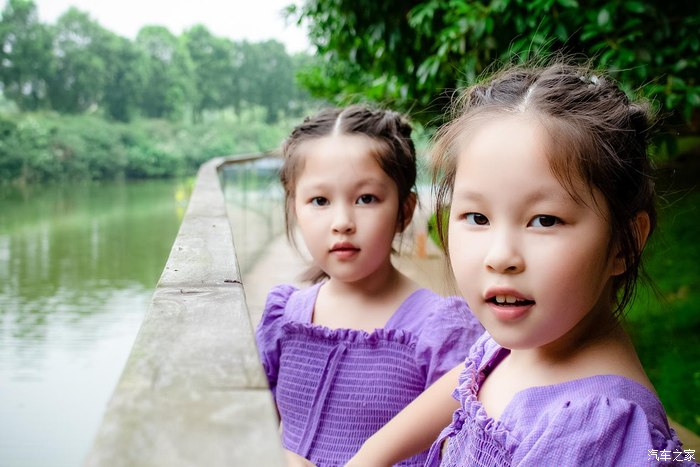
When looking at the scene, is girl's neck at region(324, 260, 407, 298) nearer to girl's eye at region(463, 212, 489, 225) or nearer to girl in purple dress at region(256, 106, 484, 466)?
girl in purple dress at region(256, 106, 484, 466)

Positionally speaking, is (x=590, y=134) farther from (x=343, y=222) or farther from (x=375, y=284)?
(x=375, y=284)

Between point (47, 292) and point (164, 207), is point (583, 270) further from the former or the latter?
point (164, 207)

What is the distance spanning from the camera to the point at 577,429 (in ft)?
3.46

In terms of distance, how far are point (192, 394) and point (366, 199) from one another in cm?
118

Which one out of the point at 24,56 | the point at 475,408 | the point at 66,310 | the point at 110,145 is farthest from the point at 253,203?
the point at 24,56

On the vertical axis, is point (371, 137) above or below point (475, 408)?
above

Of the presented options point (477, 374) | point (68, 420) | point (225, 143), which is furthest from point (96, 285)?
point (225, 143)

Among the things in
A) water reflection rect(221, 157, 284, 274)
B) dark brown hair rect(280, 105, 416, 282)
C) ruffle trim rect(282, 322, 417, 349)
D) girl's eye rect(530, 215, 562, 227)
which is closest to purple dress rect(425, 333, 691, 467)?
girl's eye rect(530, 215, 562, 227)

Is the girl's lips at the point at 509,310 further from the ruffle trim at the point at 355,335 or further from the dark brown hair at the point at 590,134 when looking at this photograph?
the ruffle trim at the point at 355,335

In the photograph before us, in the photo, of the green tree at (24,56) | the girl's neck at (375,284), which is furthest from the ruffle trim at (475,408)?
the green tree at (24,56)

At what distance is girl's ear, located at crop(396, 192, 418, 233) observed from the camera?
1.99 m

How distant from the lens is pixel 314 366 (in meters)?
1.87

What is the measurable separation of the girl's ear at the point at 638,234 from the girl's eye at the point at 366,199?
2.44ft

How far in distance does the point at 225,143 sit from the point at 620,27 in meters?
40.2
